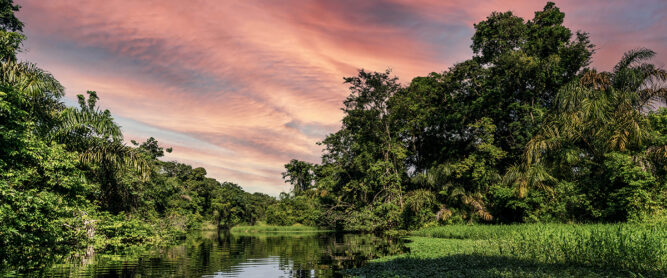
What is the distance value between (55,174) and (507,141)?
43.0 meters

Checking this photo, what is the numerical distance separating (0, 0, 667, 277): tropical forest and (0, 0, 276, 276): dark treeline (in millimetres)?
104

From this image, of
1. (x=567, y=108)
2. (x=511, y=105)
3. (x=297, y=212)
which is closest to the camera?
(x=567, y=108)

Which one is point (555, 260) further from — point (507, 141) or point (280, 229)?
point (280, 229)

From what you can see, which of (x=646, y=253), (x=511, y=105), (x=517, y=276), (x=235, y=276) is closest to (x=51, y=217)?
(x=235, y=276)

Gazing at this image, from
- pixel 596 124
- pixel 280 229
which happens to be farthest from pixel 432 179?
pixel 280 229

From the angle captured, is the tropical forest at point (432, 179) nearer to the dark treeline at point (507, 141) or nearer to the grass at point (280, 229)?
the dark treeline at point (507, 141)

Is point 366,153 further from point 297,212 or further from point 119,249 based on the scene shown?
point 297,212

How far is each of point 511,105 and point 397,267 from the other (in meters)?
31.7

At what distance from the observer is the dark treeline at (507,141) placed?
28.6 metres

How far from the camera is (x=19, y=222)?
47.1 ft

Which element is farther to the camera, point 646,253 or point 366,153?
point 366,153

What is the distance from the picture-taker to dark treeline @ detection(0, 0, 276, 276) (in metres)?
15.0

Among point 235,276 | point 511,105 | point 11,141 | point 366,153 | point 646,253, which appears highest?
point 511,105

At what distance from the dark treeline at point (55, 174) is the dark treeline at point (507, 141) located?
3029 cm
